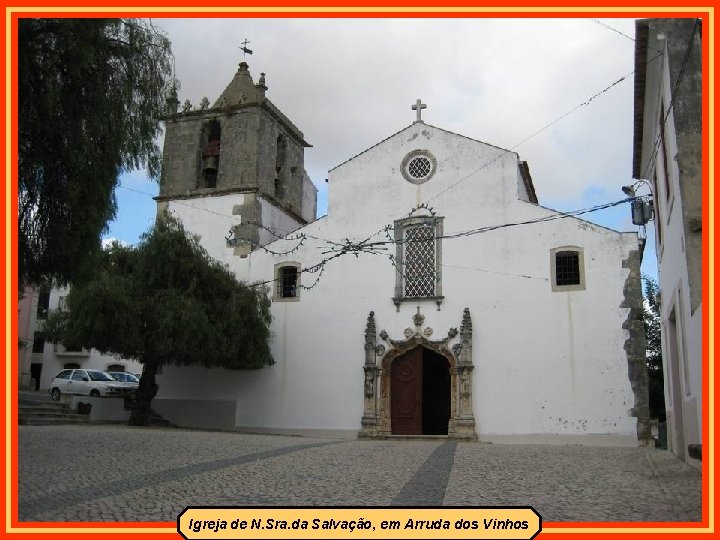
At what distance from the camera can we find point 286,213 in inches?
887

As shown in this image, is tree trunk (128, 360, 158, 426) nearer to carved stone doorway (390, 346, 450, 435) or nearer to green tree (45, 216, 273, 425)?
green tree (45, 216, 273, 425)

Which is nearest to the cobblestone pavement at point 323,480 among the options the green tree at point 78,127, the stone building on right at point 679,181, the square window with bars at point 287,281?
the stone building on right at point 679,181

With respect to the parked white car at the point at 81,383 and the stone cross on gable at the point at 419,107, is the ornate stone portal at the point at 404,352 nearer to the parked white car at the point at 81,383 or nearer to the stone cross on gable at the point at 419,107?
the stone cross on gable at the point at 419,107

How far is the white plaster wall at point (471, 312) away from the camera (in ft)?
53.4

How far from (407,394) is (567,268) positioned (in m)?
5.07

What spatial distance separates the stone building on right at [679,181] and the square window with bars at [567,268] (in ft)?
16.1

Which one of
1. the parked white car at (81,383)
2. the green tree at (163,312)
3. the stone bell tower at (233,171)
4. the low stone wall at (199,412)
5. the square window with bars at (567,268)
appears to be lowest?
the low stone wall at (199,412)

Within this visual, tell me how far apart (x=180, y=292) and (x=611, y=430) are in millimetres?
10255

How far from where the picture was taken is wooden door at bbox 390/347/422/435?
1800 centimetres

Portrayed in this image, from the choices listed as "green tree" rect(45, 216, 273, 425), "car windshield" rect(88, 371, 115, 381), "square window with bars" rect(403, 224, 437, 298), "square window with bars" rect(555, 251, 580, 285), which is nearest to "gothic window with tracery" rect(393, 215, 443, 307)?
"square window with bars" rect(403, 224, 437, 298)

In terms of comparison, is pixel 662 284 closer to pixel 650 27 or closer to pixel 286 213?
pixel 650 27

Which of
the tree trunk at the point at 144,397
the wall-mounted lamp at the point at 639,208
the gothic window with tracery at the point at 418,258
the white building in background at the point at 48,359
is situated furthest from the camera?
the white building in background at the point at 48,359

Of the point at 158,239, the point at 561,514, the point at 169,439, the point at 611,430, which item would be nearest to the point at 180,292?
the point at 158,239

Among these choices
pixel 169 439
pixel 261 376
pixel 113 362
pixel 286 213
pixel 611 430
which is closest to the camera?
pixel 169 439
